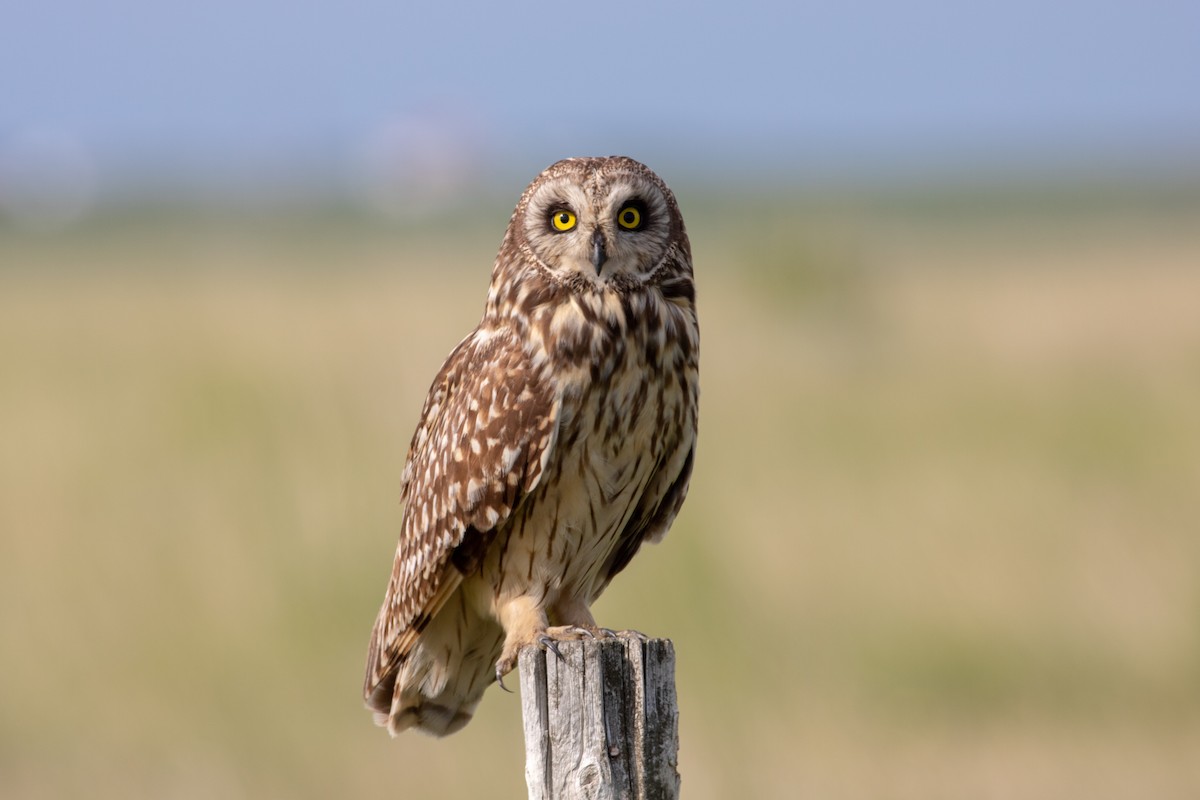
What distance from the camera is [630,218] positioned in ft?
12.4

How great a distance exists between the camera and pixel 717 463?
9.27m

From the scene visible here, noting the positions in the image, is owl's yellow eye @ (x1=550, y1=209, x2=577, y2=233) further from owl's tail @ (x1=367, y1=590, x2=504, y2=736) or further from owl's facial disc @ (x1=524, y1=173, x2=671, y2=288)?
owl's tail @ (x1=367, y1=590, x2=504, y2=736)

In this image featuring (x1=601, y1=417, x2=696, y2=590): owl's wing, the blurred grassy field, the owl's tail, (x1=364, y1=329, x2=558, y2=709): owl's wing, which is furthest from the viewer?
the blurred grassy field

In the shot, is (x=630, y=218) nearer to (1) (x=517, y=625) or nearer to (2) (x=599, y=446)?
(2) (x=599, y=446)

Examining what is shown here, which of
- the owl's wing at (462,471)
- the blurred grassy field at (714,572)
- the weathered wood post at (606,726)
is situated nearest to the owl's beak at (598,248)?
the owl's wing at (462,471)

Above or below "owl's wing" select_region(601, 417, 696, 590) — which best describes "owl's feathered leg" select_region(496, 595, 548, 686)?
below

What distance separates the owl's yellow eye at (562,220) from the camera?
149 inches

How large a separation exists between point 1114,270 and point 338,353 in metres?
14.0

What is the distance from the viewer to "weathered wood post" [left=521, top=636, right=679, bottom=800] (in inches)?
114

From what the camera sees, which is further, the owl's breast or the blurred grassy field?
the blurred grassy field

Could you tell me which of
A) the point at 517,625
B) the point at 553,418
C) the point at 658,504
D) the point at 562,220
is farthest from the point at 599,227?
the point at 517,625

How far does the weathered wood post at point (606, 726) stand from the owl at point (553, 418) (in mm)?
690

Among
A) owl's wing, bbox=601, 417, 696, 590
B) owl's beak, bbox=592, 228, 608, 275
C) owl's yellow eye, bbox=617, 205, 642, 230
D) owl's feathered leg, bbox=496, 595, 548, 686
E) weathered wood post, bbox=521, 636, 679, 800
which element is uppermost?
owl's yellow eye, bbox=617, 205, 642, 230

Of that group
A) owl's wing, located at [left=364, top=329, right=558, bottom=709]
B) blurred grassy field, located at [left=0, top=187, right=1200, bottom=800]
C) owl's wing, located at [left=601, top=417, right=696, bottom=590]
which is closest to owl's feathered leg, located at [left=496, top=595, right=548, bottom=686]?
owl's wing, located at [left=364, top=329, right=558, bottom=709]
